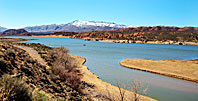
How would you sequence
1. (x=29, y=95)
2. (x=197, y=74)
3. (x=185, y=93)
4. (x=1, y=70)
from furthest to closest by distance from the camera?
(x=197, y=74)
(x=185, y=93)
(x=1, y=70)
(x=29, y=95)

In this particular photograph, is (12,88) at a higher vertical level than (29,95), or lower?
higher

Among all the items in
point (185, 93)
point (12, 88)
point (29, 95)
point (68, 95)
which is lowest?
point (185, 93)

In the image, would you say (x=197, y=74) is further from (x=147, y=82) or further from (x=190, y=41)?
(x=190, y=41)

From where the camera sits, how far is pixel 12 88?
14.6ft

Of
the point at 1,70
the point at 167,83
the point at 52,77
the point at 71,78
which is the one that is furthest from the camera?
the point at 167,83

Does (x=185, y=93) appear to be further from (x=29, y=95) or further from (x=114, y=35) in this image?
(x=114, y=35)

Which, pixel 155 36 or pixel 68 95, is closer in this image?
pixel 68 95

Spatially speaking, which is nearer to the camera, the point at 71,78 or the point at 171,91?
the point at 71,78

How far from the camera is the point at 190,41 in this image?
83.2m

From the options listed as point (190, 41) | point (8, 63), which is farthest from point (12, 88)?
point (190, 41)

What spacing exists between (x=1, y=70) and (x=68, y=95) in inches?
136

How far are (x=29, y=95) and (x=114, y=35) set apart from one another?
118 m

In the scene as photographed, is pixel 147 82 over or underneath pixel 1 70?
underneath

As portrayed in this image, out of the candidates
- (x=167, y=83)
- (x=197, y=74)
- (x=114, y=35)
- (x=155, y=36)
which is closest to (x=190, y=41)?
(x=155, y=36)
